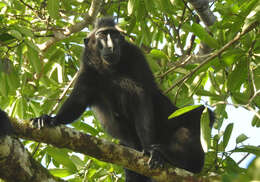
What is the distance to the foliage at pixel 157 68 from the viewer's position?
3461 mm

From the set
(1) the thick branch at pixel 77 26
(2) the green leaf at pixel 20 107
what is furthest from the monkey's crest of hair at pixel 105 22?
(2) the green leaf at pixel 20 107

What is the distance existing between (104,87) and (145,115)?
758 mm

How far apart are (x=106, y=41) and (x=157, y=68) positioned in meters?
0.89

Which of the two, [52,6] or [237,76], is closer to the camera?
[237,76]

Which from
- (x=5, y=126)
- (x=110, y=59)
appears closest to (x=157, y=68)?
(x=110, y=59)

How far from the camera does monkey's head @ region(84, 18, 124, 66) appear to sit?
5247 millimetres

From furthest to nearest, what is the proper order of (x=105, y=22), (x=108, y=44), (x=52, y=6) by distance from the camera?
(x=105, y=22), (x=108, y=44), (x=52, y=6)

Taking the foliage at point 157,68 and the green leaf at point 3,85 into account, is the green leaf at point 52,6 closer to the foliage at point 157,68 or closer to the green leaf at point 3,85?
the foliage at point 157,68

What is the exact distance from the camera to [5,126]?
3082 mm

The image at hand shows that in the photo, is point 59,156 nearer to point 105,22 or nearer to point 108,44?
point 108,44

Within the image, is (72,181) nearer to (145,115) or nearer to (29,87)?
(145,115)

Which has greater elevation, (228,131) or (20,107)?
(20,107)

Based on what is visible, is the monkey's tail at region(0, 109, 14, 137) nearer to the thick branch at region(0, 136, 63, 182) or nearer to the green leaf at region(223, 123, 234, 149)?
the thick branch at region(0, 136, 63, 182)

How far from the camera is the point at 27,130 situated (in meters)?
3.37
